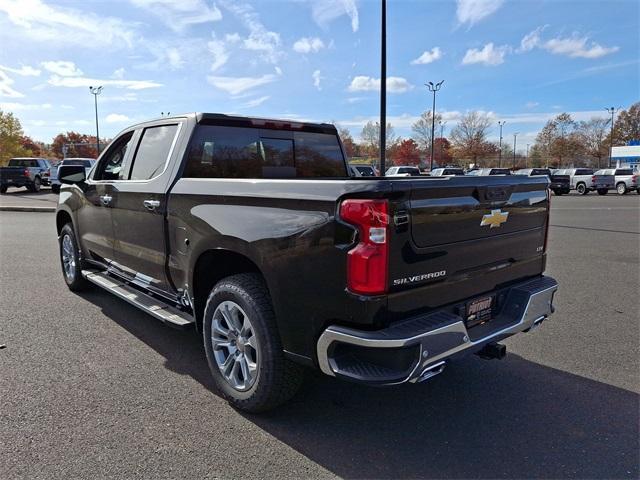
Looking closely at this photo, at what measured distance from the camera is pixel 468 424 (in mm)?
3146

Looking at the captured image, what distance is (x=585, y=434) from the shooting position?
9.93ft

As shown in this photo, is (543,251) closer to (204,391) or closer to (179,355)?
(204,391)

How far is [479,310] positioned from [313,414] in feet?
4.22

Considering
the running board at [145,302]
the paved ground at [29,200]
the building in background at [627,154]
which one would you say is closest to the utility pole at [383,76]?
the running board at [145,302]

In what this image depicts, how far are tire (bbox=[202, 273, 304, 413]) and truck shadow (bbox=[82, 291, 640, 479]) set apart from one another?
8.3 inches

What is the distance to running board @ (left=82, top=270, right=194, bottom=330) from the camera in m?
3.79

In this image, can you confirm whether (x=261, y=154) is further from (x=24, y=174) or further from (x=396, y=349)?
(x=24, y=174)

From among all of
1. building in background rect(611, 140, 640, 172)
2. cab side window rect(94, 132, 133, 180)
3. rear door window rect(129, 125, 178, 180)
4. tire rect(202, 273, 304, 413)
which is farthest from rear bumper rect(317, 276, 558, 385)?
building in background rect(611, 140, 640, 172)

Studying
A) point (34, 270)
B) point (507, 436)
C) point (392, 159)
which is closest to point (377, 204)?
point (507, 436)

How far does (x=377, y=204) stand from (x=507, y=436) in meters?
1.69

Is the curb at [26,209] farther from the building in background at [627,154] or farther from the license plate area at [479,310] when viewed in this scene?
the building in background at [627,154]

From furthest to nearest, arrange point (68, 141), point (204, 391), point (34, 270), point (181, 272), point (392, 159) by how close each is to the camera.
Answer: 1. point (68, 141)
2. point (392, 159)
3. point (34, 270)
4. point (181, 272)
5. point (204, 391)

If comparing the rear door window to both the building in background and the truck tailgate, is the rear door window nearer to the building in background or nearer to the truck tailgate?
the truck tailgate

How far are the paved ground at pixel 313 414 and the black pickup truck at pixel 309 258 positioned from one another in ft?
1.22
